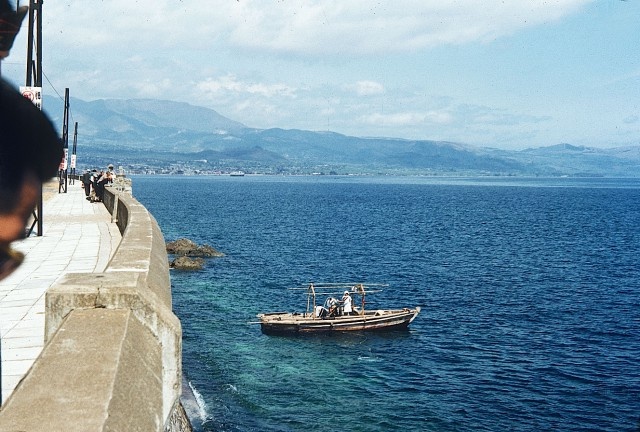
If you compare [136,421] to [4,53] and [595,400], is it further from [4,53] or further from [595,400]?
[595,400]

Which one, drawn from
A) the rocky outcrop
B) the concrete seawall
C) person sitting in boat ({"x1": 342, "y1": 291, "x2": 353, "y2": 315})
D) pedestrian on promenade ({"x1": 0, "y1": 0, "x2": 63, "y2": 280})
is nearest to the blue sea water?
the rocky outcrop

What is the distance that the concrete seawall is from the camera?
142 inches

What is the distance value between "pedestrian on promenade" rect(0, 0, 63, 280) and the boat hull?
33.5 meters

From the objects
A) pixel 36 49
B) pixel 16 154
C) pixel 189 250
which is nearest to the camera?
pixel 16 154

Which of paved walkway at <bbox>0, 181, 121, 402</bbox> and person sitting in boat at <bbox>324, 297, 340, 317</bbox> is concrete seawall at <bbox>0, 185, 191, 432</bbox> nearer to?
paved walkway at <bbox>0, 181, 121, 402</bbox>

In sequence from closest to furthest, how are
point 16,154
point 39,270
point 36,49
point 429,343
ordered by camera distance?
1. point 16,154
2. point 39,270
3. point 36,49
4. point 429,343

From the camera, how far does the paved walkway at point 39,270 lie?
7.80m

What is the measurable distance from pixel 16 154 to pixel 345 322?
114ft

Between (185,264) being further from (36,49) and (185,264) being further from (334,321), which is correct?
(36,49)

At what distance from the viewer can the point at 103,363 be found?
428 cm

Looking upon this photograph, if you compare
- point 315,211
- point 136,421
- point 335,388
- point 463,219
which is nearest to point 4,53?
point 136,421

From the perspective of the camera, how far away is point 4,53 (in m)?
1.65

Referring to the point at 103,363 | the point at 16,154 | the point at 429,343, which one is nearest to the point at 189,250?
the point at 429,343

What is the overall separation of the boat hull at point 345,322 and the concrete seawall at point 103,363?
28.6 m
